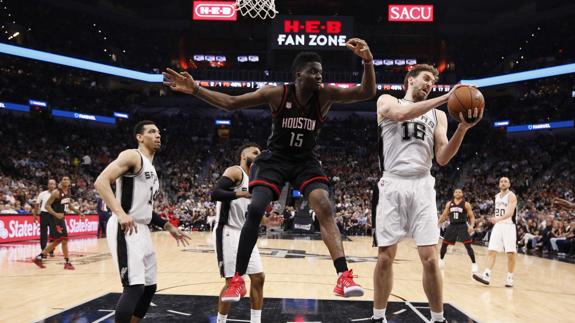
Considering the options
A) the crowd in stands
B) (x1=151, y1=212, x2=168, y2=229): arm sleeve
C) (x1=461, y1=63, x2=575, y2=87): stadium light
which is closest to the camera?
(x1=151, y1=212, x2=168, y2=229): arm sleeve

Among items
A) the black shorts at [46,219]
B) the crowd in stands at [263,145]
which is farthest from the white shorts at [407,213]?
the crowd in stands at [263,145]

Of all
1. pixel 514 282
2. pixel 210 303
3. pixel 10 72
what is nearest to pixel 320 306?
pixel 210 303

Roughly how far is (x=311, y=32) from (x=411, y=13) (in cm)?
688

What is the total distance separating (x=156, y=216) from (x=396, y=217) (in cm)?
243

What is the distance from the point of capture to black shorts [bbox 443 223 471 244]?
459 inches

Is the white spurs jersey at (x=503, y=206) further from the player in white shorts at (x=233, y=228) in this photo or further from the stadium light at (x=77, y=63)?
the stadium light at (x=77, y=63)

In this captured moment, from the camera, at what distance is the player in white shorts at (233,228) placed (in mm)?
5414

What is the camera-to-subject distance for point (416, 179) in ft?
15.0

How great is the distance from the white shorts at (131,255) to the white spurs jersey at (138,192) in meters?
0.13

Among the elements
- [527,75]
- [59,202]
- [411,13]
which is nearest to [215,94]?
[59,202]

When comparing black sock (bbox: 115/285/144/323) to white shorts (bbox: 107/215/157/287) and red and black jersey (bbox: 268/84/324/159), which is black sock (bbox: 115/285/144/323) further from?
red and black jersey (bbox: 268/84/324/159)

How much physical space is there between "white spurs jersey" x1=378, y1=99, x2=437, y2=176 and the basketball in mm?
444

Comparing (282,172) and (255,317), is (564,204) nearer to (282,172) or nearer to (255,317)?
(282,172)

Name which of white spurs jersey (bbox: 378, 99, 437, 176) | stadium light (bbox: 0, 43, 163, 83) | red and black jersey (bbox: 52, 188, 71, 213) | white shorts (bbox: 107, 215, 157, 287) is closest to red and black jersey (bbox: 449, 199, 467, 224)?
white spurs jersey (bbox: 378, 99, 437, 176)
